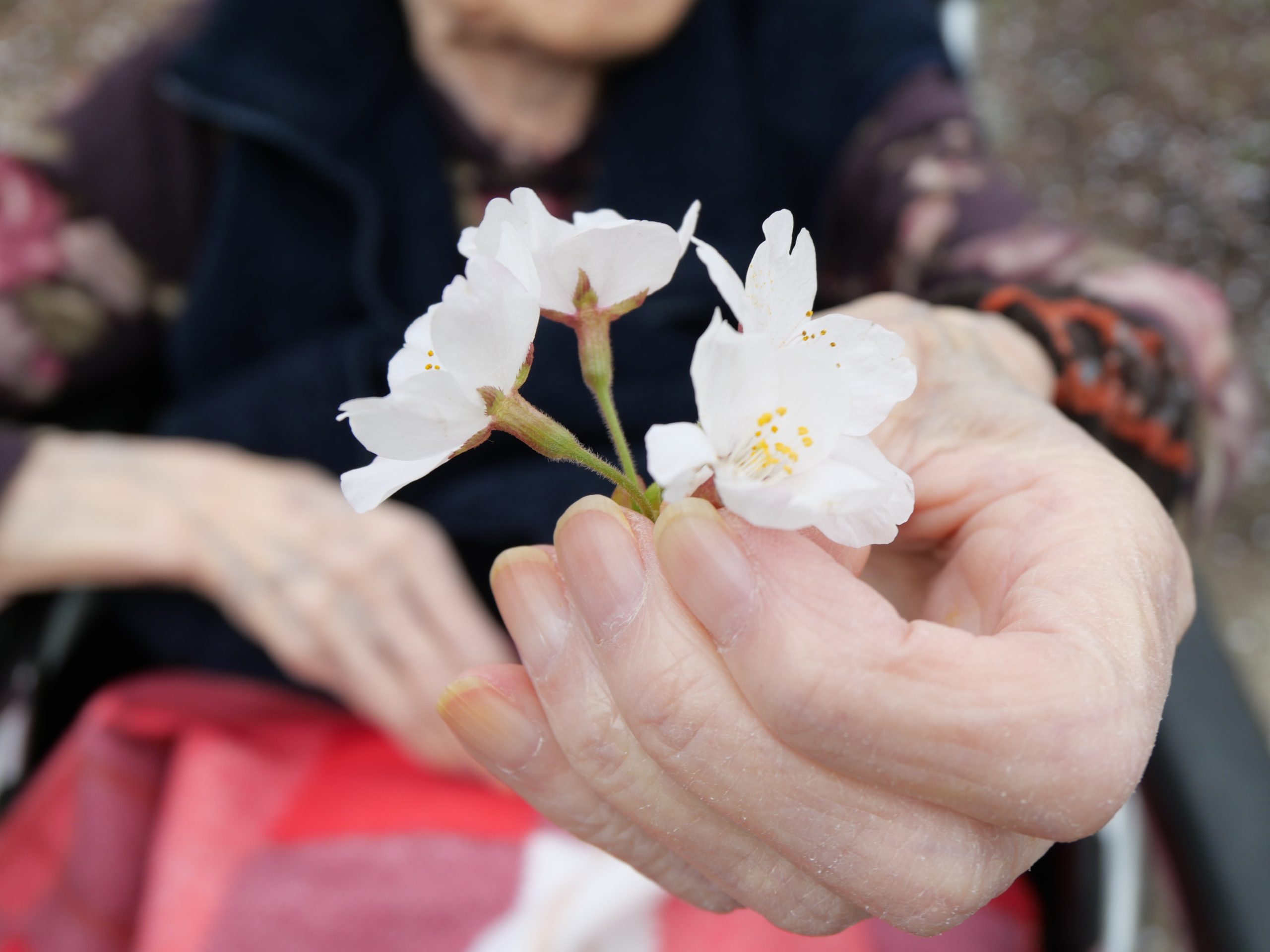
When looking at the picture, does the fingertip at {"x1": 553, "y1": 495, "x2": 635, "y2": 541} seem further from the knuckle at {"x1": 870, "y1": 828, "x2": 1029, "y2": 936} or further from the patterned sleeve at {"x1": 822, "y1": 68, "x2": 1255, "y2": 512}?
the patterned sleeve at {"x1": 822, "y1": 68, "x2": 1255, "y2": 512}

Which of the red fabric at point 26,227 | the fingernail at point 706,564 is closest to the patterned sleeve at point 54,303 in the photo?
the red fabric at point 26,227

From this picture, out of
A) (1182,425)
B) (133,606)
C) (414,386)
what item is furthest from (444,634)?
(1182,425)

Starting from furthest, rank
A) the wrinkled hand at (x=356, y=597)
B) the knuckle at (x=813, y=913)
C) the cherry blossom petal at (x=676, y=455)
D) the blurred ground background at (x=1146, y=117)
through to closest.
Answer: the blurred ground background at (x=1146, y=117) → the wrinkled hand at (x=356, y=597) → the knuckle at (x=813, y=913) → the cherry blossom petal at (x=676, y=455)

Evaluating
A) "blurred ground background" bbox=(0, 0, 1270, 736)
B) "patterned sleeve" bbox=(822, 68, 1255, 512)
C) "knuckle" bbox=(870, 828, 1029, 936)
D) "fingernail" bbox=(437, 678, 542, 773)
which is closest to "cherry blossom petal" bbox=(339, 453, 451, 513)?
"fingernail" bbox=(437, 678, 542, 773)

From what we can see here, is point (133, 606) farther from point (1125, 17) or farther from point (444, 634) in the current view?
point (1125, 17)

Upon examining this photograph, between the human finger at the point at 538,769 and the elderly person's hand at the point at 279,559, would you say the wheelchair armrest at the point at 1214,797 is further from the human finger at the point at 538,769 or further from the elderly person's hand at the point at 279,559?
the elderly person's hand at the point at 279,559

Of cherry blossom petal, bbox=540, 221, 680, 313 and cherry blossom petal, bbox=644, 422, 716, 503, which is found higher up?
cherry blossom petal, bbox=540, 221, 680, 313
